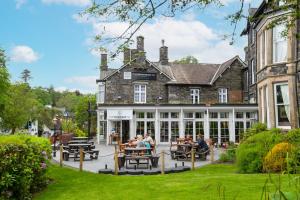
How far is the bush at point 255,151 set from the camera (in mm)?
13305

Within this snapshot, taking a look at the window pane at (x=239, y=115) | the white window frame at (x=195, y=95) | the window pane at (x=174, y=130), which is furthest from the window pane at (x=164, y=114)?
the window pane at (x=239, y=115)

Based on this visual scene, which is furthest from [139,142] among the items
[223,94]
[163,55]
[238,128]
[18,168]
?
[163,55]

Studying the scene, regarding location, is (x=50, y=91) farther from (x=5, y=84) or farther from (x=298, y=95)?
(x=298, y=95)

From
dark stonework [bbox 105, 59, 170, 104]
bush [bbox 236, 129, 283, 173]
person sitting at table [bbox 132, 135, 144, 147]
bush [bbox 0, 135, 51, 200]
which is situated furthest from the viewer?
dark stonework [bbox 105, 59, 170, 104]

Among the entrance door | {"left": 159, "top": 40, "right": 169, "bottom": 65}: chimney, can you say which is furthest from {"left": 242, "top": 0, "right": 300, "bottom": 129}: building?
{"left": 159, "top": 40, "right": 169, "bottom": 65}: chimney

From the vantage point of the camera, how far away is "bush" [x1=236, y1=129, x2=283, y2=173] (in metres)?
13.3

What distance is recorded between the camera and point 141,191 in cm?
981

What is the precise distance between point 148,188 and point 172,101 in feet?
87.0

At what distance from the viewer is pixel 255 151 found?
13383 millimetres

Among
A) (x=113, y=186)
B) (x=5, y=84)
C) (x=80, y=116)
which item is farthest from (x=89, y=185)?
(x=80, y=116)

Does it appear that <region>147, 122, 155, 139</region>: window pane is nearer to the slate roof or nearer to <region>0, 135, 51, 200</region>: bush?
the slate roof

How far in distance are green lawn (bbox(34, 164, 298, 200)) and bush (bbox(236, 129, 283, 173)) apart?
2.19 metres

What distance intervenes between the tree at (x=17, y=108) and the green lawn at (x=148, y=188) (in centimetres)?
3008

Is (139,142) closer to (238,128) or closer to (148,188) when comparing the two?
(148,188)
